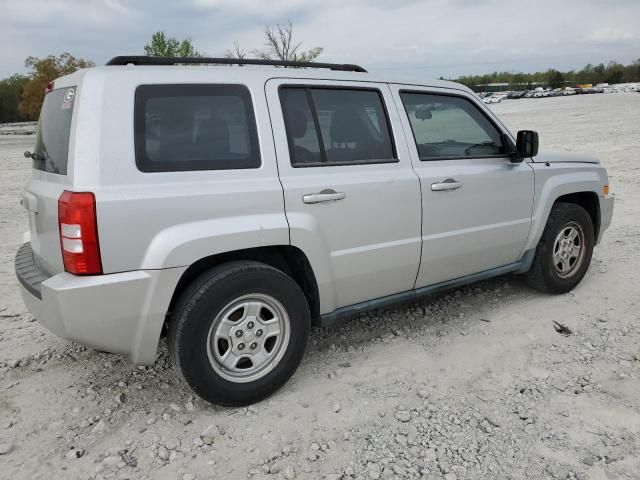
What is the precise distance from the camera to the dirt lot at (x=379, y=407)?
2.54 meters

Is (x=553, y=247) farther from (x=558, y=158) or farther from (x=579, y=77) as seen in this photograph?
(x=579, y=77)

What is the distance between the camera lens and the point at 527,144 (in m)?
3.94

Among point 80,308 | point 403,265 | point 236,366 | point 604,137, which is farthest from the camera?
point 604,137

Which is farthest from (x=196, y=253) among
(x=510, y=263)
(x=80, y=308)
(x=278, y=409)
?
(x=510, y=263)

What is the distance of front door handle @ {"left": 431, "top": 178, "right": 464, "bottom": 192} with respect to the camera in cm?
353

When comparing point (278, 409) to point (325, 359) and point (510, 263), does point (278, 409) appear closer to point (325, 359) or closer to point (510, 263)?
point (325, 359)

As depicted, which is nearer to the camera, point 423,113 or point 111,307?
point 111,307

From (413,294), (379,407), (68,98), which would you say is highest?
(68,98)

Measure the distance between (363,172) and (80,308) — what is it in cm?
179

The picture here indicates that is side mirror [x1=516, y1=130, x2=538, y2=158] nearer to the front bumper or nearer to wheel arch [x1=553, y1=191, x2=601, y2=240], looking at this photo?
wheel arch [x1=553, y1=191, x2=601, y2=240]

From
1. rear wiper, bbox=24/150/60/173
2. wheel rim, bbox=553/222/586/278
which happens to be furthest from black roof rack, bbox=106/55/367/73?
wheel rim, bbox=553/222/586/278

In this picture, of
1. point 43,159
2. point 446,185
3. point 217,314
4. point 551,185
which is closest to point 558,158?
point 551,185

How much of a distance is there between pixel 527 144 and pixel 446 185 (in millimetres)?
869

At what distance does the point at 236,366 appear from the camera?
3000 mm
